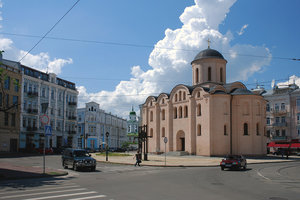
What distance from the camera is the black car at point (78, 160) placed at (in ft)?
73.9

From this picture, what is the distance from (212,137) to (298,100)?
74.9 feet

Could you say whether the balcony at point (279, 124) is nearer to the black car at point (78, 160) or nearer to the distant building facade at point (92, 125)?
the distant building facade at point (92, 125)

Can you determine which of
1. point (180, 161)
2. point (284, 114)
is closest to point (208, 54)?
point (284, 114)

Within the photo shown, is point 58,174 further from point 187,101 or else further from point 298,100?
point 298,100

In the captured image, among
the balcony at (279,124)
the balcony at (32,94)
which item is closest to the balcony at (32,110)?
the balcony at (32,94)

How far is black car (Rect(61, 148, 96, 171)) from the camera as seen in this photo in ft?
73.9

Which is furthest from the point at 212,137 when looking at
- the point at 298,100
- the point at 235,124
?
the point at 298,100

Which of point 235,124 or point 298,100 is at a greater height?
point 298,100

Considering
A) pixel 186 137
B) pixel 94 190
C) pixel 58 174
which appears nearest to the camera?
pixel 94 190

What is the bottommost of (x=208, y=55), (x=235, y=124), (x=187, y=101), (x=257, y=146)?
(x=257, y=146)

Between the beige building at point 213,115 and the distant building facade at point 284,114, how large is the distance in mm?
10487

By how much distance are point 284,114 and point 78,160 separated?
5021 centimetres

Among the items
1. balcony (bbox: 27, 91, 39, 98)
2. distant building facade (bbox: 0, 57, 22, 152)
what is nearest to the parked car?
distant building facade (bbox: 0, 57, 22, 152)

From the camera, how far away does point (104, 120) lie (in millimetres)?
91000
